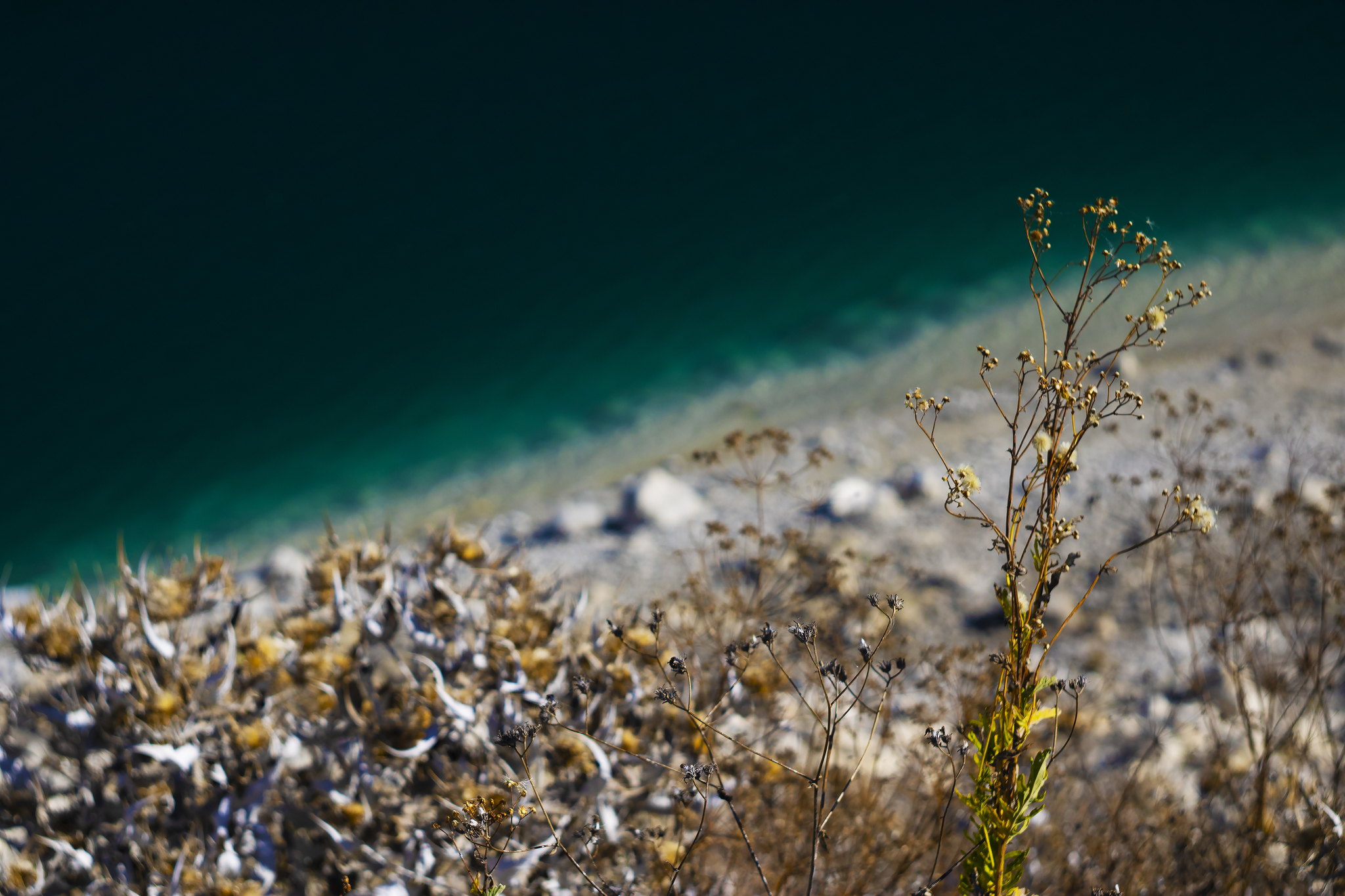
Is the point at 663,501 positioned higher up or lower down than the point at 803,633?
higher up

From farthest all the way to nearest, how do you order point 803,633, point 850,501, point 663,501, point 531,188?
1. point 531,188
2. point 663,501
3. point 850,501
4. point 803,633

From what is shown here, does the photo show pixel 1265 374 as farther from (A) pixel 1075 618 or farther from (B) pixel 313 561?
(B) pixel 313 561

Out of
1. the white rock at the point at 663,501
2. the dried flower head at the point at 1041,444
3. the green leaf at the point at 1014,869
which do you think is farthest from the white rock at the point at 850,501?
the dried flower head at the point at 1041,444

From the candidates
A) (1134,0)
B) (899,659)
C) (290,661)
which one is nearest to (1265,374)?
(899,659)

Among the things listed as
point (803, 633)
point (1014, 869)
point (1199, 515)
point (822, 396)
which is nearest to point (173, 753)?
point (803, 633)

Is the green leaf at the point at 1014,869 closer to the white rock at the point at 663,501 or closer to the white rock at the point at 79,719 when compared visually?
the white rock at the point at 79,719

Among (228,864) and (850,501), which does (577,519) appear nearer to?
(850,501)
